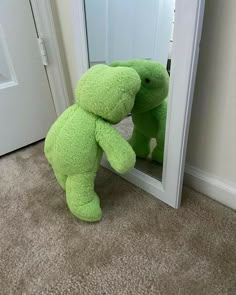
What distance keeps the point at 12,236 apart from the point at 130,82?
0.63 metres

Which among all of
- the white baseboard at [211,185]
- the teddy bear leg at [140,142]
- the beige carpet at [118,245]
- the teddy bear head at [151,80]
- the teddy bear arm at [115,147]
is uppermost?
the teddy bear head at [151,80]

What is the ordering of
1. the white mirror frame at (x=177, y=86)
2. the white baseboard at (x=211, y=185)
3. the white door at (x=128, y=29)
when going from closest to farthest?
the white mirror frame at (x=177, y=86) < the white door at (x=128, y=29) < the white baseboard at (x=211, y=185)

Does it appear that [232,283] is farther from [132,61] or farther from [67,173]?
[132,61]

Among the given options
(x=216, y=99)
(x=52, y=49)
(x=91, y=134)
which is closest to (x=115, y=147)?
(x=91, y=134)

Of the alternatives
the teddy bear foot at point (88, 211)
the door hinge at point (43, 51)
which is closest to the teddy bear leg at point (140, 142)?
the teddy bear foot at point (88, 211)

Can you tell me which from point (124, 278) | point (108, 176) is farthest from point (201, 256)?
point (108, 176)

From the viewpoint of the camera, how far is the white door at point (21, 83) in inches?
37.7

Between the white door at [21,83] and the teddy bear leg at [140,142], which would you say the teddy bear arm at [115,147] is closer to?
the teddy bear leg at [140,142]

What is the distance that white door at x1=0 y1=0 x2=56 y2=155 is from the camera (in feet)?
3.14

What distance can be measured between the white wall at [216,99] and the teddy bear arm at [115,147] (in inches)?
10.5

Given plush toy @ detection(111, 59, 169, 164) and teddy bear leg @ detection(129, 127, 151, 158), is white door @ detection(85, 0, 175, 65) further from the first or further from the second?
teddy bear leg @ detection(129, 127, 151, 158)

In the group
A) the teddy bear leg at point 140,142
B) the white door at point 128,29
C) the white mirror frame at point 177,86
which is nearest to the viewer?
the white mirror frame at point 177,86

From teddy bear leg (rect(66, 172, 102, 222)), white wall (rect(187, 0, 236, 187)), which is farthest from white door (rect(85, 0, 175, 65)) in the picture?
teddy bear leg (rect(66, 172, 102, 222))

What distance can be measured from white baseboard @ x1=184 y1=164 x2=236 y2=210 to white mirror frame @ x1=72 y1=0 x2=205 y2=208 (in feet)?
0.41
